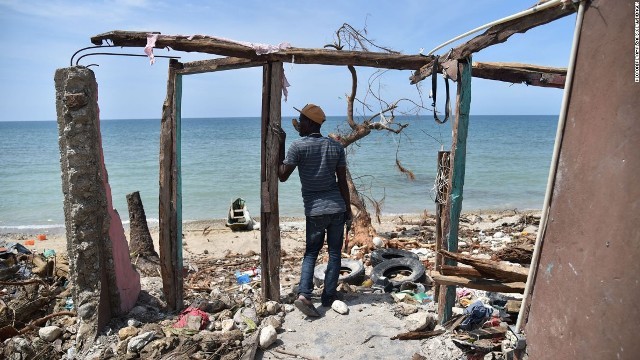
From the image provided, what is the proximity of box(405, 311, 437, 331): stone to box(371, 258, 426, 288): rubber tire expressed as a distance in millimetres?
1274

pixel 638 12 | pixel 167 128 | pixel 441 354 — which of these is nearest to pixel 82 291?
pixel 167 128

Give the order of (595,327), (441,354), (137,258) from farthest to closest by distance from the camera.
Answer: (137,258), (441,354), (595,327)

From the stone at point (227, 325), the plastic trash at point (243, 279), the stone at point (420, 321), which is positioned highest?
the stone at point (420, 321)

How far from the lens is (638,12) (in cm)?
260

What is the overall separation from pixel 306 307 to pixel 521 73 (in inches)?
139

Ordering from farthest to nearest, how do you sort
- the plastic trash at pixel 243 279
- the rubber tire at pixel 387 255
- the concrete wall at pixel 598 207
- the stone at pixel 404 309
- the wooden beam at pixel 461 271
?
the rubber tire at pixel 387 255, the plastic trash at pixel 243 279, the stone at pixel 404 309, the wooden beam at pixel 461 271, the concrete wall at pixel 598 207

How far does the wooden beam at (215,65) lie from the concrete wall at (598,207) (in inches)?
123

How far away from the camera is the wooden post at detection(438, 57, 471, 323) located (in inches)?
171

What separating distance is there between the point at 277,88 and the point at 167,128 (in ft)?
4.18

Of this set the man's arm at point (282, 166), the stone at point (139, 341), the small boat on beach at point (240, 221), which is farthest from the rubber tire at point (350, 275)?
the small boat on beach at point (240, 221)

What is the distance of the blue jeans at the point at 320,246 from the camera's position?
200 inches

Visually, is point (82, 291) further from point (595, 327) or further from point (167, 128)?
point (595, 327)

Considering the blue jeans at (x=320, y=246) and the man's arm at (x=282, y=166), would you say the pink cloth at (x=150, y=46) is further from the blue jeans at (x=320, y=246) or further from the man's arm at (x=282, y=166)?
the blue jeans at (x=320, y=246)

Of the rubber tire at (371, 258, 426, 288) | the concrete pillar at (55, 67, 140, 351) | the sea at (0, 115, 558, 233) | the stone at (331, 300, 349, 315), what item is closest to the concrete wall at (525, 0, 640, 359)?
the stone at (331, 300, 349, 315)
